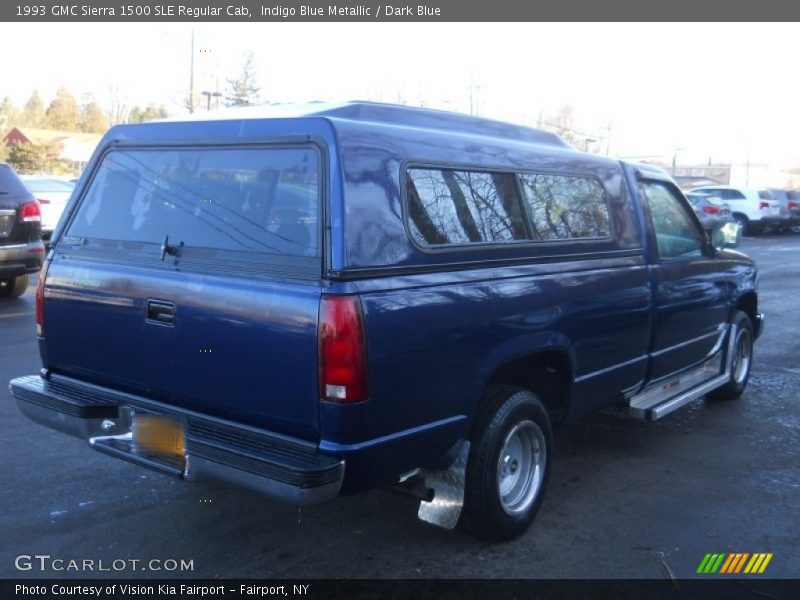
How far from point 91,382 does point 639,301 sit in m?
3.28

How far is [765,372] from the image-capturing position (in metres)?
8.22

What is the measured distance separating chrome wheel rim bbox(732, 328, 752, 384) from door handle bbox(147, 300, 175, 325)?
4.98m

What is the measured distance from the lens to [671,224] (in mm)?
5945

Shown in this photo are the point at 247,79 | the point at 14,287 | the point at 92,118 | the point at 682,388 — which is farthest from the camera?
the point at 92,118

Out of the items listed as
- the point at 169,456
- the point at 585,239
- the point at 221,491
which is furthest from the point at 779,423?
the point at 169,456

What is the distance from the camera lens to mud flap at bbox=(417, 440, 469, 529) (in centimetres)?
392

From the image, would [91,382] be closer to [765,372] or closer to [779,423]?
[779,423]

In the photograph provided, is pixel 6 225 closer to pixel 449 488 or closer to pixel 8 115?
pixel 449 488

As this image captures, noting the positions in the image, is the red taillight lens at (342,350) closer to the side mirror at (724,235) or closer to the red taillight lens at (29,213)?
the side mirror at (724,235)

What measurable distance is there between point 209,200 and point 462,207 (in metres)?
1.21

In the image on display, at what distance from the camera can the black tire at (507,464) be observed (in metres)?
3.99
